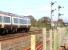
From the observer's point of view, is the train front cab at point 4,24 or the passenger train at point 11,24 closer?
the train front cab at point 4,24

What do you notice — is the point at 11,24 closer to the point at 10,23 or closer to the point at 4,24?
the point at 10,23

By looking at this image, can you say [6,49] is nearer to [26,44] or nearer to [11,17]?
[26,44]

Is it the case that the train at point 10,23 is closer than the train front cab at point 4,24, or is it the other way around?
the train front cab at point 4,24

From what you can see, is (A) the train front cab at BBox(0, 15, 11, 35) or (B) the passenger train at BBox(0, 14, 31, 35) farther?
(B) the passenger train at BBox(0, 14, 31, 35)

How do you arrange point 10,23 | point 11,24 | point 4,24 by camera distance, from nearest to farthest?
point 4,24 → point 10,23 → point 11,24

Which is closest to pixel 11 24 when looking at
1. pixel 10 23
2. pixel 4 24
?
pixel 10 23

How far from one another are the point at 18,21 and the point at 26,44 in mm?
27842

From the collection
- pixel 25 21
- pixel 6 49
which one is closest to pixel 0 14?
pixel 25 21

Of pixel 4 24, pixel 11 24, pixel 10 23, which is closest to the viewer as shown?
pixel 4 24

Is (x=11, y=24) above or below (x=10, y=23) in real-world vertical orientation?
below

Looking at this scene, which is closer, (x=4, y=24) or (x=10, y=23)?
(x=4, y=24)

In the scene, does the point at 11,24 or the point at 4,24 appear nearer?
the point at 4,24

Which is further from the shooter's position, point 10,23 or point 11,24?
point 11,24

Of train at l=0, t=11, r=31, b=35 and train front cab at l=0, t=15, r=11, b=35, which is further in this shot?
train at l=0, t=11, r=31, b=35
